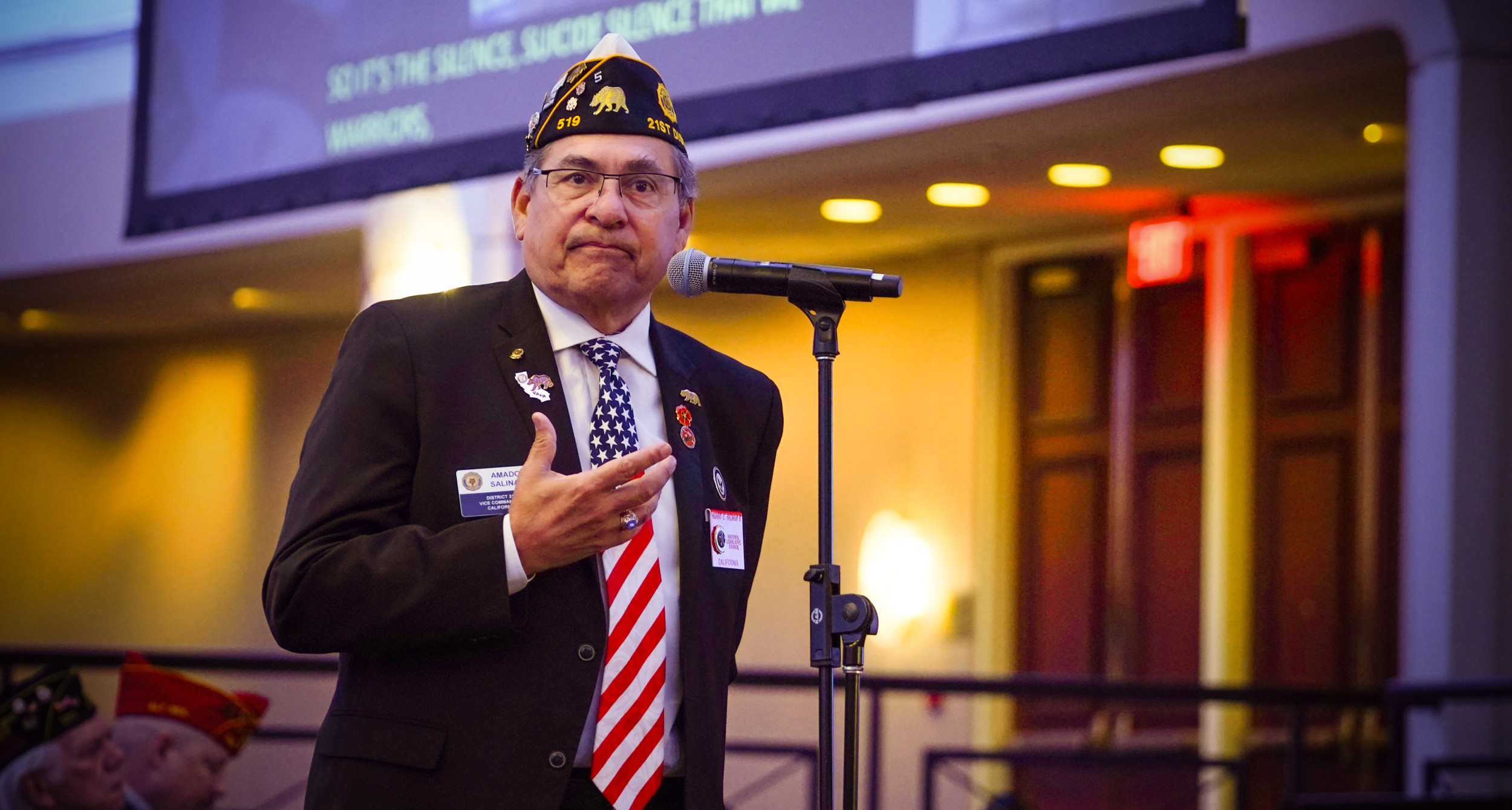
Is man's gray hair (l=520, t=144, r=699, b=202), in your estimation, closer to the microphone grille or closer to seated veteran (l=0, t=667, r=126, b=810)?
the microphone grille

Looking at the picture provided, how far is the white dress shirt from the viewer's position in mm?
1557

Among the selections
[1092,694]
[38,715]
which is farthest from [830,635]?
[1092,694]

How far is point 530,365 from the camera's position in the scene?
1590 mm

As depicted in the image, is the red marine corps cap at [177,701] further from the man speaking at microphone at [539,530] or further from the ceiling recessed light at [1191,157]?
the ceiling recessed light at [1191,157]

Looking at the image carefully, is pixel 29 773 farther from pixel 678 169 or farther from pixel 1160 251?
pixel 1160 251

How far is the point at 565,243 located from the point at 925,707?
18.8 feet

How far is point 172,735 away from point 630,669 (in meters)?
2.57

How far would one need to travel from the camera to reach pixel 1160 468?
6.52 meters

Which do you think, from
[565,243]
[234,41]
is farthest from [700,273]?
[234,41]

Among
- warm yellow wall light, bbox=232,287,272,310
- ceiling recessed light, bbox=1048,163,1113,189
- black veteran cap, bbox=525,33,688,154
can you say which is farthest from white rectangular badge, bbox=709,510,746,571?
warm yellow wall light, bbox=232,287,272,310

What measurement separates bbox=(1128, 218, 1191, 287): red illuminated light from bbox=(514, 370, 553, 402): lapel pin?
5.17 meters

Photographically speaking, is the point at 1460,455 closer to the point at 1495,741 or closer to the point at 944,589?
the point at 1495,741

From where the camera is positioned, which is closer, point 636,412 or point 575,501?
point 575,501

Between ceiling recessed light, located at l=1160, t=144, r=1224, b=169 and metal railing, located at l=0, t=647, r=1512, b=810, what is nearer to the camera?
metal railing, located at l=0, t=647, r=1512, b=810
